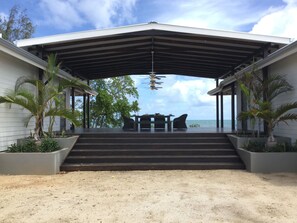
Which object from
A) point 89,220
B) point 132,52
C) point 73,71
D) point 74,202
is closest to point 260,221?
point 89,220

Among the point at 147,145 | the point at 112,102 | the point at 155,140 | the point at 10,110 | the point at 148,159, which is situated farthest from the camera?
the point at 112,102

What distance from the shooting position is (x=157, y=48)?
11.8m

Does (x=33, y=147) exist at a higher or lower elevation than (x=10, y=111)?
lower

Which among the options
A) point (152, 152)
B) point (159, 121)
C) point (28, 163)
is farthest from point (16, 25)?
point (152, 152)

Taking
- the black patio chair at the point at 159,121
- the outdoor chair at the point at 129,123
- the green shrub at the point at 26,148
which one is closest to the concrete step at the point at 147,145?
the green shrub at the point at 26,148

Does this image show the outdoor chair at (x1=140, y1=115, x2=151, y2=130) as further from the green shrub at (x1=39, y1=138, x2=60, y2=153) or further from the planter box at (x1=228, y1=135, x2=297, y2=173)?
the planter box at (x1=228, y1=135, x2=297, y2=173)

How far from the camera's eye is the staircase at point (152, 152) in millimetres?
8070

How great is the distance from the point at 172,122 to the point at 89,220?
9.69 metres

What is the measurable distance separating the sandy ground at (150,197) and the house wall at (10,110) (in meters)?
1.62

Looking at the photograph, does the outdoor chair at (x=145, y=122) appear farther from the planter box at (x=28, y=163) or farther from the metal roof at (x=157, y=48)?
the planter box at (x=28, y=163)

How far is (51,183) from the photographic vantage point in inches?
256

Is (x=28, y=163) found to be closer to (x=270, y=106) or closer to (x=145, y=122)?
(x=145, y=122)

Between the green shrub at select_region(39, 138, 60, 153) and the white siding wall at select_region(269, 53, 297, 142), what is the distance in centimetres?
609

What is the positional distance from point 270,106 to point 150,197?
4498 mm
